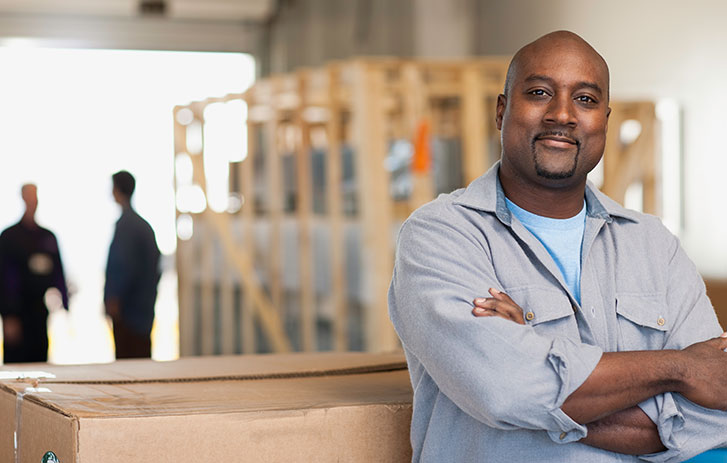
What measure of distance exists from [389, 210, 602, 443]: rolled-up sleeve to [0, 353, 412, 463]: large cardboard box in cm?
23

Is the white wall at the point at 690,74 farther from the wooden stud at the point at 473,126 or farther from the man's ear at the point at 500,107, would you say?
the man's ear at the point at 500,107

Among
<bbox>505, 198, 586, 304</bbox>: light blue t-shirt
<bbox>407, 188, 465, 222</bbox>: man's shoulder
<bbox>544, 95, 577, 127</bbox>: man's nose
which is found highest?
<bbox>544, 95, 577, 127</bbox>: man's nose

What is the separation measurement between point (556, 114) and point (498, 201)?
0.19 meters

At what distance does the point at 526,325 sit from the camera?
165 cm

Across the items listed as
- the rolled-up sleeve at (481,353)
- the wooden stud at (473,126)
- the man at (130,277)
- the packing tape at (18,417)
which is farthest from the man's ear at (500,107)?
the man at (130,277)

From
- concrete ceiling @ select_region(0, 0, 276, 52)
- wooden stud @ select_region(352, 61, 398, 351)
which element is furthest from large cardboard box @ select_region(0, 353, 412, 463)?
concrete ceiling @ select_region(0, 0, 276, 52)

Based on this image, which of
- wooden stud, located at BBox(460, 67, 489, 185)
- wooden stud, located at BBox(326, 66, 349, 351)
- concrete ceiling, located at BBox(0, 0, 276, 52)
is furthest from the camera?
concrete ceiling, located at BBox(0, 0, 276, 52)

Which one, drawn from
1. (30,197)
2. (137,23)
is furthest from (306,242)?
(137,23)

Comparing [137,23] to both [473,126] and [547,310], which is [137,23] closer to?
[473,126]

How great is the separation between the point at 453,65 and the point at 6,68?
6.16 meters

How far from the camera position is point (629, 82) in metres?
6.80

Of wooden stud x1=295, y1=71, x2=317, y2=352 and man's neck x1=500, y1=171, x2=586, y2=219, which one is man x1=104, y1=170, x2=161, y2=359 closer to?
wooden stud x1=295, y1=71, x2=317, y2=352

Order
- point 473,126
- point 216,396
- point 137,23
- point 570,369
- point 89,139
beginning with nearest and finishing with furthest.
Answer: point 570,369 → point 216,396 → point 473,126 → point 137,23 → point 89,139

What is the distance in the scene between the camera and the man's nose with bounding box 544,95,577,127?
6.02 ft
